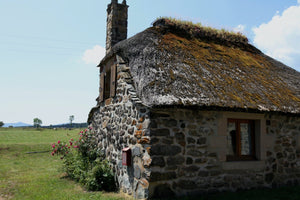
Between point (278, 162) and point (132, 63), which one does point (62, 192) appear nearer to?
point (132, 63)

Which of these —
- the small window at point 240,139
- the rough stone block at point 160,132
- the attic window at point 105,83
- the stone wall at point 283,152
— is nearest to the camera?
the rough stone block at point 160,132

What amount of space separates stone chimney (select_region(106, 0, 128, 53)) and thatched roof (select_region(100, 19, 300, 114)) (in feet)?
5.80

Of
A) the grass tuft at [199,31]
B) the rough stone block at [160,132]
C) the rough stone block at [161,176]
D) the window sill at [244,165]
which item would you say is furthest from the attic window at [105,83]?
the window sill at [244,165]

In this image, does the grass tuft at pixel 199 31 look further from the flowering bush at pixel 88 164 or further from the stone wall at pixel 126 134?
the flowering bush at pixel 88 164

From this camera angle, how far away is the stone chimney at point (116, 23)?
30.1 feet

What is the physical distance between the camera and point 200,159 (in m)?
Result: 5.73

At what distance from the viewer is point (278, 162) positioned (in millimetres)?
6836

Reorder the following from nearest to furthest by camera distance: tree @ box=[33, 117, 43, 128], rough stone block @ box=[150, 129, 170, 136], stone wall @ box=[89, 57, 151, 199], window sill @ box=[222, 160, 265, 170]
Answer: rough stone block @ box=[150, 129, 170, 136] → stone wall @ box=[89, 57, 151, 199] → window sill @ box=[222, 160, 265, 170] → tree @ box=[33, 117, 43, 128]

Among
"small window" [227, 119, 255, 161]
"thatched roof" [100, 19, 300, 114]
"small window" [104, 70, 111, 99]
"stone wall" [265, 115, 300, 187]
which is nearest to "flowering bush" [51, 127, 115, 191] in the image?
"small window" [104, 70, 111, 99]

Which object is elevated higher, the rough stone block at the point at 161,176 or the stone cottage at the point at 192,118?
the stone cottage at the point at 192,118

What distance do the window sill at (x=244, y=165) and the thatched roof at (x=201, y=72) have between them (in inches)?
52.2

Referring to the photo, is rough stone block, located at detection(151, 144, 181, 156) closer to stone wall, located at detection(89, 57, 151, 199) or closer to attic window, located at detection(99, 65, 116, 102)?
stone wall, located at detection(89, 57, 151, 199)

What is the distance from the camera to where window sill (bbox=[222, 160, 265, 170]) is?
6.03 meters

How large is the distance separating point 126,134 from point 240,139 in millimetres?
2817
